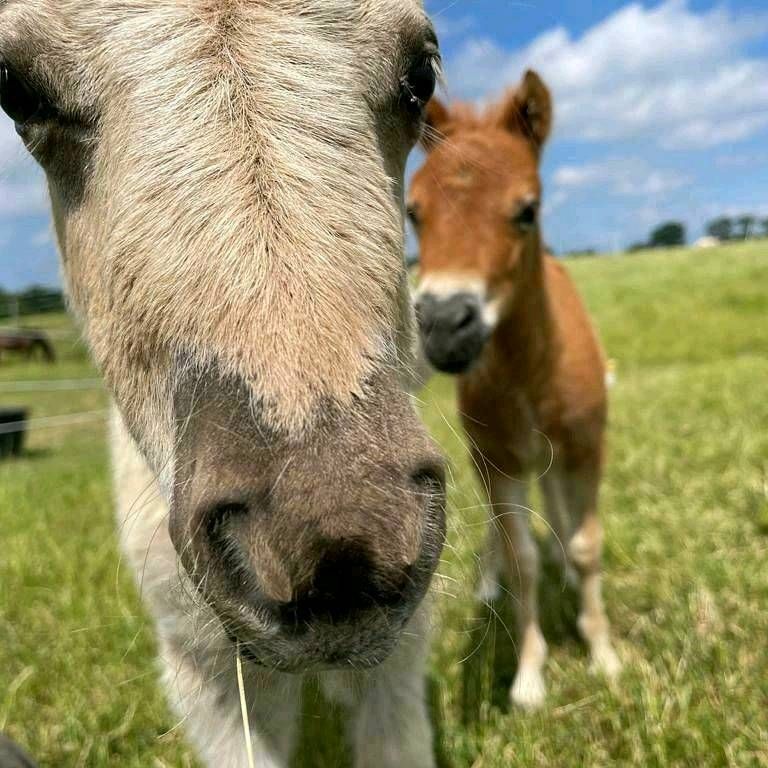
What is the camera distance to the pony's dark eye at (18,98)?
5.55 ft

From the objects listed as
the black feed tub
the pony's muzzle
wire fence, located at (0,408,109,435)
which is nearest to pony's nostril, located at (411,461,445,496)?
the pony's muzzle

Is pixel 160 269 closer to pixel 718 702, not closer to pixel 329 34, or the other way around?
pixel 329 34

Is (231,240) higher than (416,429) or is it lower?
higher

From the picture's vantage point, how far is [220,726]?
2113 mm

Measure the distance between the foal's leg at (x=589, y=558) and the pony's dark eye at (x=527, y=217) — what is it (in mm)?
1349

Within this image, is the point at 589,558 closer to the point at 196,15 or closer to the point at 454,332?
the point at 454,332

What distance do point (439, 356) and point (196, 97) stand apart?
2065mm

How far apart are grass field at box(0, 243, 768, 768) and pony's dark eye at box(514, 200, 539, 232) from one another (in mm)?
1118

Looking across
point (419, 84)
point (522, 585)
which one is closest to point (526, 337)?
point (522, 585)

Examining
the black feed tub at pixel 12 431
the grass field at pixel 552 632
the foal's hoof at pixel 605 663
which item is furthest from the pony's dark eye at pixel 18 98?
the black feed tub at pixel 12 431

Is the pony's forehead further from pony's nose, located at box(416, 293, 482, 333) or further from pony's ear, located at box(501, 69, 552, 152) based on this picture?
pony's ear, located at box(501, 69, 552, 152)

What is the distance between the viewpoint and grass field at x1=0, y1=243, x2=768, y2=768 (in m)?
2.60

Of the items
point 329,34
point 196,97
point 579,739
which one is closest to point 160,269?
point 196,97

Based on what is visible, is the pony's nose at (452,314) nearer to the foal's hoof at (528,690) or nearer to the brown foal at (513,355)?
the brown foal at (513,355)
